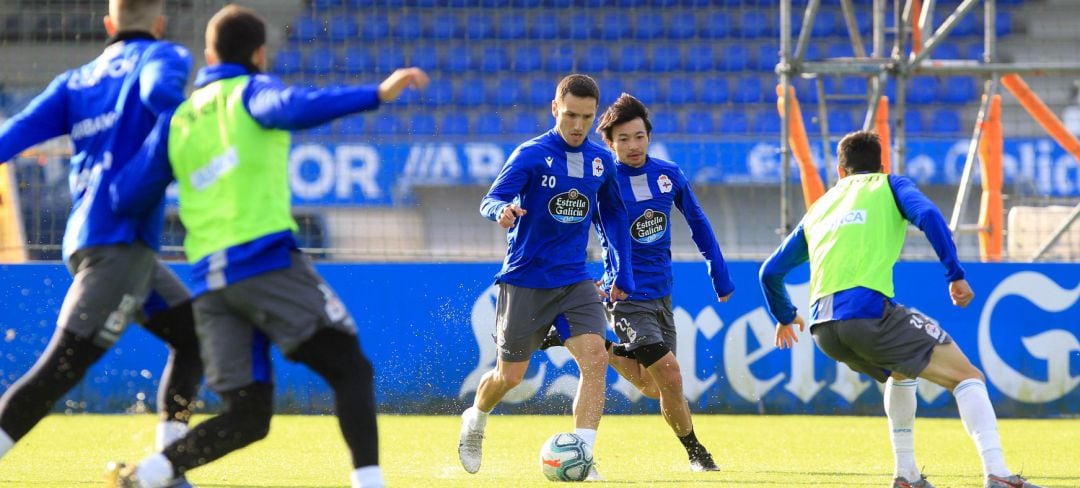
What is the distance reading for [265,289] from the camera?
4.02 m

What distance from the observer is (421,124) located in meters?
14.1

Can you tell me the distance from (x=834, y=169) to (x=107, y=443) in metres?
10.2

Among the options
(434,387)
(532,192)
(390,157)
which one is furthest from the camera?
(390,157)

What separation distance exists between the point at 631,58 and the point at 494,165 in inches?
74.9

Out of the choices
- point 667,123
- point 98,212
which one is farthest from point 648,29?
point 98,212

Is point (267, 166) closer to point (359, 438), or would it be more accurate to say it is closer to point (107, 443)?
point (359, 438)

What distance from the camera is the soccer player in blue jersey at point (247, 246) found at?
13.1 feet

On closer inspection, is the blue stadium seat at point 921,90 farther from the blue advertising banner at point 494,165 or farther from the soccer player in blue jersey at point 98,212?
the soccer player in blue jersey at point 98,212

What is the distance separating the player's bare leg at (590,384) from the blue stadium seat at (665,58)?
8.76 meters

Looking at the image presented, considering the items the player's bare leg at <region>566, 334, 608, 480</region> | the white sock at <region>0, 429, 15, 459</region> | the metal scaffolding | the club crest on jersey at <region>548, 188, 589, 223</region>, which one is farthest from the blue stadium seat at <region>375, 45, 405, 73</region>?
the white sock at <region>0, 429, 15, 459</region>

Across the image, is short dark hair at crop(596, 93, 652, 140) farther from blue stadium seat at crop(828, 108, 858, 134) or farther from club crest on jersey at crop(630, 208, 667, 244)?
blue stadium seat at crop(828, 108, 858, 134)

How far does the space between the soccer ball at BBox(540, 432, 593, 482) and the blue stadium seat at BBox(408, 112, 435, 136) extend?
832 centimetres

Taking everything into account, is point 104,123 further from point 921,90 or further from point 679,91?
point 921,90

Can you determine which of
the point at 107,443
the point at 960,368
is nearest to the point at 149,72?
the point at 960,368
